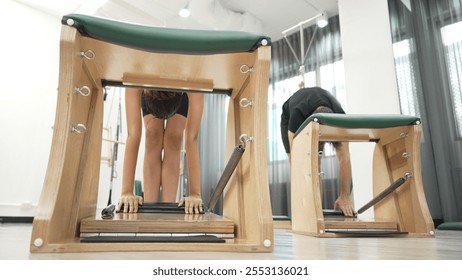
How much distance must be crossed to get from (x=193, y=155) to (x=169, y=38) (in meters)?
0.60

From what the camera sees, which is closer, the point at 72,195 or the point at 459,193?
the point at 72,195

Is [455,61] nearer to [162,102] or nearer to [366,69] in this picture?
[366,69]

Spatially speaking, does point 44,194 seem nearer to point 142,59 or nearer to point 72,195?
point 72,195

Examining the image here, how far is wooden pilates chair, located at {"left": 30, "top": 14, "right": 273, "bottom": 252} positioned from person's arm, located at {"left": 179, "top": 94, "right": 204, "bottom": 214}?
18 centimetres

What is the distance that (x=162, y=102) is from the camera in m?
1.50

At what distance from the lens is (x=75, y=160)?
854mm

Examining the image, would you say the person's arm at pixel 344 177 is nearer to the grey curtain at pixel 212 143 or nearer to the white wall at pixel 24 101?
the grey curtain at pixel 212 143

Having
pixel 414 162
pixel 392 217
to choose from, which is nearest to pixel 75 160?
pixel 414 162

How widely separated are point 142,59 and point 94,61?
123mm

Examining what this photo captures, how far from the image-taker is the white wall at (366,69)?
2.96 metres

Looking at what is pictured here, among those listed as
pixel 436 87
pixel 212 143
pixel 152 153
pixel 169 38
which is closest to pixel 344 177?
pixel 436 87

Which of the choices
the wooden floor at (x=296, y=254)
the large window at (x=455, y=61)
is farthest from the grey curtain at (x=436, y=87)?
the wooden floor at (x=296, y=254)

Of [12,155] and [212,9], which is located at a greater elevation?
[212,9]
